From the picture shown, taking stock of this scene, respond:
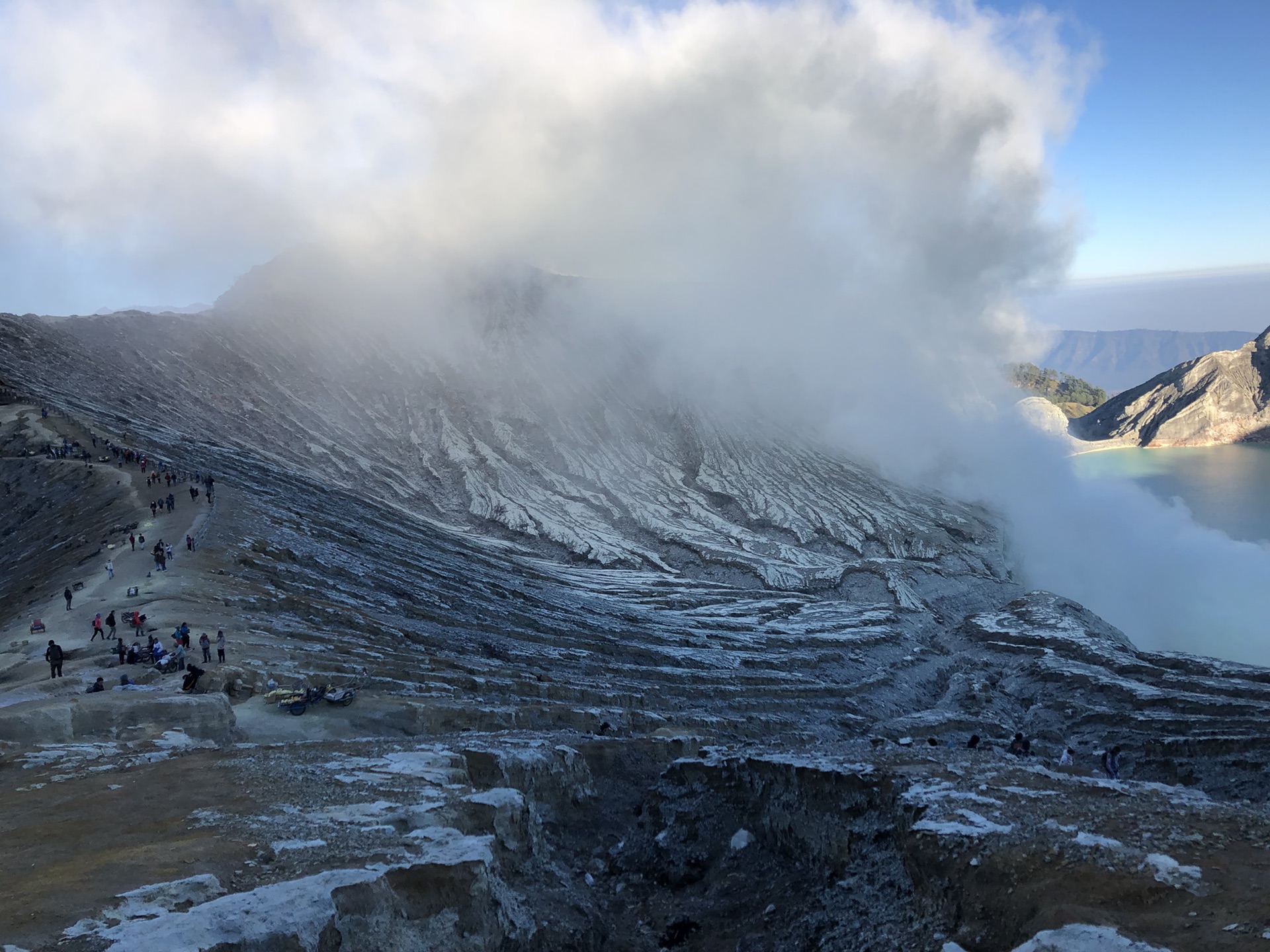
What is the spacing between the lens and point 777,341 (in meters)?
122

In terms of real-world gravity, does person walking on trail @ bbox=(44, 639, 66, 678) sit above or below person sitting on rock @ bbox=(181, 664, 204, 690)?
above

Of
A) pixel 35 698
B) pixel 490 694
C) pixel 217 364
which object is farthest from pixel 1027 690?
pixel 217 364

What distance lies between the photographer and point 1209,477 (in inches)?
5433

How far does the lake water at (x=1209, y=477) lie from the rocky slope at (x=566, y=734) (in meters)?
58.9

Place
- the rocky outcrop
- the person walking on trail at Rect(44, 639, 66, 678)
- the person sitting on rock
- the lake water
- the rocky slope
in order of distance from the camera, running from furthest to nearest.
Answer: the rocky outcrop < the lake water < the person walking on trail at Rect(44, 639, 66, 678) < the person sitting on rock < the rocky slope

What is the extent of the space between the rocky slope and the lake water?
58.9 metres

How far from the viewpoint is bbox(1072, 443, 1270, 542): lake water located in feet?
367

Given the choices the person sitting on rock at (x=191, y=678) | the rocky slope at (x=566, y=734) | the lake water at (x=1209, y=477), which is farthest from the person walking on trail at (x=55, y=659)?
the lake water at (x=1209, y=477)

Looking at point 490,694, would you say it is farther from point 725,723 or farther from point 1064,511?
point 1064,511

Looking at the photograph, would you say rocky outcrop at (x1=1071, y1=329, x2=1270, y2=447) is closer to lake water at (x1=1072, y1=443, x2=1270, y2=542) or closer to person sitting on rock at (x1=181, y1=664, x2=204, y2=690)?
lake water at (x1=1072, y1=443, x2=1270, y2=542)

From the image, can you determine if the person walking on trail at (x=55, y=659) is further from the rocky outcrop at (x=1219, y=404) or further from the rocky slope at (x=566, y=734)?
the rocky outcrop at (x=1219, y=404)

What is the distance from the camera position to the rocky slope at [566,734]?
12148 mm

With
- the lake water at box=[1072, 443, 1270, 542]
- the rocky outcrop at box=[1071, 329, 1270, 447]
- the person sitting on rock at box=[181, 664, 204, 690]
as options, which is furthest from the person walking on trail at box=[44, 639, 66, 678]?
the rocky outcrop at box=[1071, 329, 1270, 447]

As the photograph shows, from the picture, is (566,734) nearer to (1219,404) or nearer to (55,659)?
(55,659)
